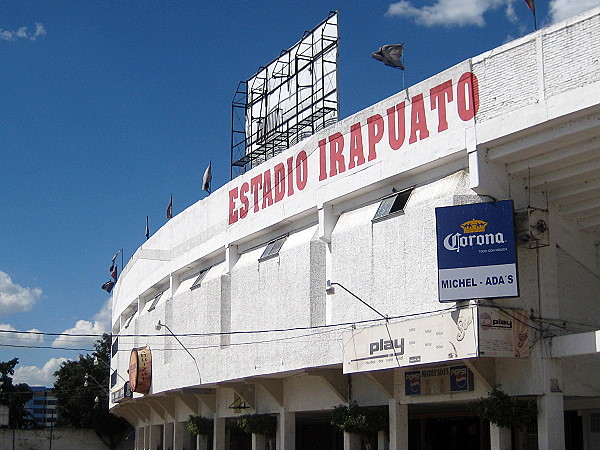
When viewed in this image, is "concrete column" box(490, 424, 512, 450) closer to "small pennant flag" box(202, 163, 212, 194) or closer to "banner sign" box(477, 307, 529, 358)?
"banner sign" box(477, 307, 529, 358)

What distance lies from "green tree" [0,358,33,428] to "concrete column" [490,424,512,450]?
65119 millimetres

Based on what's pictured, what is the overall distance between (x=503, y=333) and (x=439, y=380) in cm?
311

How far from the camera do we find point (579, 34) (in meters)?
18.7

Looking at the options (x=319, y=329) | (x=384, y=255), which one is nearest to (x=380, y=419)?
(x=319, y=329)

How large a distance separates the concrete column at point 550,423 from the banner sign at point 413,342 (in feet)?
7.22

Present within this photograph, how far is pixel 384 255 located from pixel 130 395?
79.5 feet

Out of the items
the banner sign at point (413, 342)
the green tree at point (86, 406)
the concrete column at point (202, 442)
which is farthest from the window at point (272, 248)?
the green tree at point (86, 406)

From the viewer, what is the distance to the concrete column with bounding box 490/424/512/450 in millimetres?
20266

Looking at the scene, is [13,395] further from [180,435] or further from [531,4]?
[531,4]

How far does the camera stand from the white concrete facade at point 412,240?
19594mm

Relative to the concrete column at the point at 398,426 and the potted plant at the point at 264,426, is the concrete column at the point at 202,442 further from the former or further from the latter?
the concrete column at the point at 398,426

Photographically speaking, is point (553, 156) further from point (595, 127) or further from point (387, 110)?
point (387, 110)

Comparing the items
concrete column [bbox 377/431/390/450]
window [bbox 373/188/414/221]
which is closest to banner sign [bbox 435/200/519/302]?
window [bbox 373/188/414/221]

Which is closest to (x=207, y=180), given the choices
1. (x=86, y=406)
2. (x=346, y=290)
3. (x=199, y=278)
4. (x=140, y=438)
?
(x=199, y=278)
